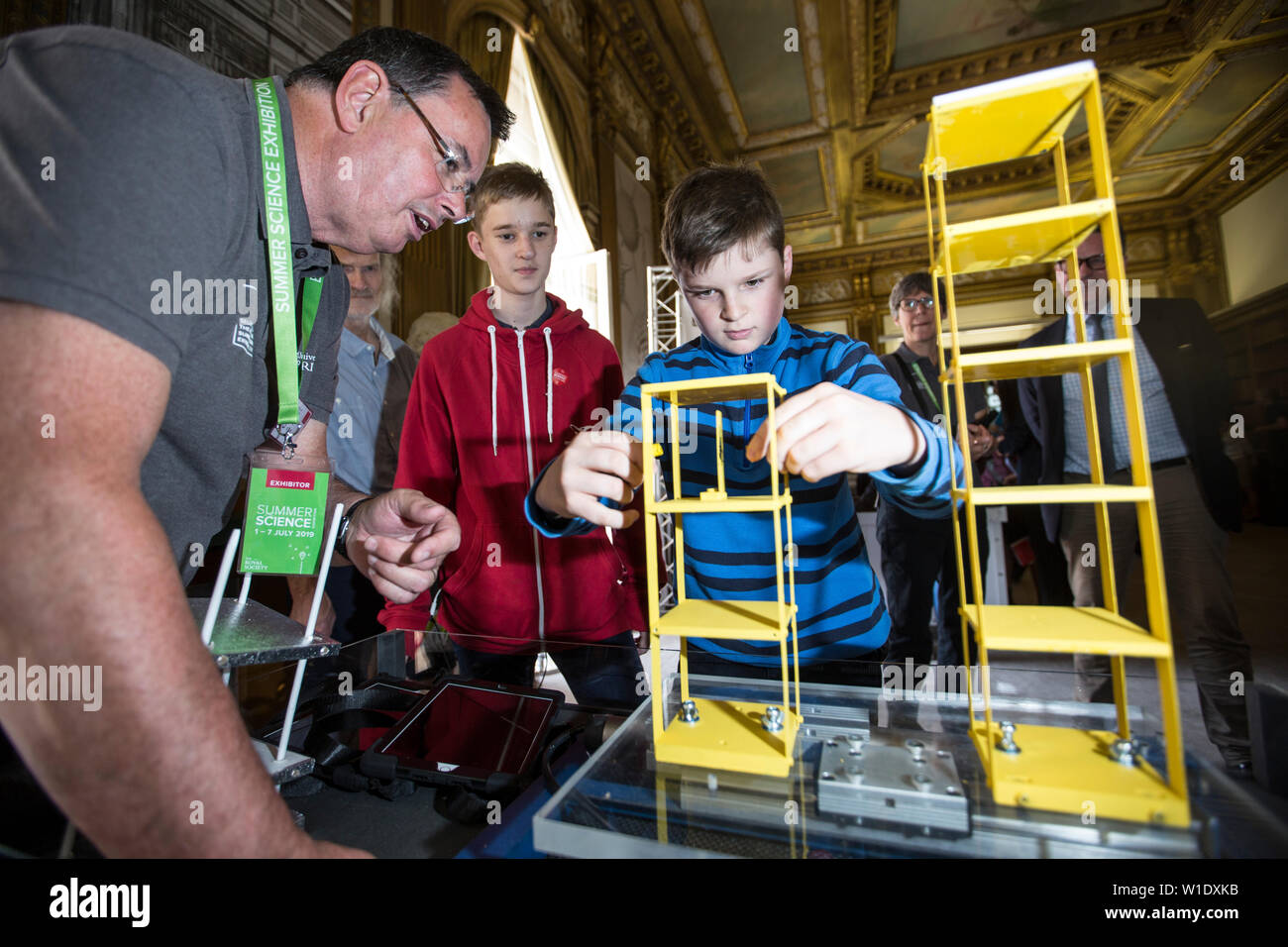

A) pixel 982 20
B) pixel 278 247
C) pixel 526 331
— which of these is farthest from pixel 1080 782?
pixel 982 20

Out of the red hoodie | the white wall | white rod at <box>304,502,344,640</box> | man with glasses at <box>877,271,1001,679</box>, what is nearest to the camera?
white rod at <box>304,502,344,640</box>

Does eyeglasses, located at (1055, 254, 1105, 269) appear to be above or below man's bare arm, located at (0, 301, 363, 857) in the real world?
above

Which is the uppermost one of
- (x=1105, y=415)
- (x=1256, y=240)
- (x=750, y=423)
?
(x=1256, y=240)

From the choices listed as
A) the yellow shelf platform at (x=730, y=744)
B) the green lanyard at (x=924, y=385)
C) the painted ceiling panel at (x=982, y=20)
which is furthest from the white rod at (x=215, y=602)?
the painted ceiling panel at (x=982, y=20)

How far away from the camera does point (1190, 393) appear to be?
2.04 meters

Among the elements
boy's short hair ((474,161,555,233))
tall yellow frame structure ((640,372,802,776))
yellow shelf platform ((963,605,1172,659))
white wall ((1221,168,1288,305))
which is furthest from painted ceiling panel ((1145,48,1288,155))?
tall yellow frame structure ((640,372,802,776))

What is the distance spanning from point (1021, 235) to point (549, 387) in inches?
50.9

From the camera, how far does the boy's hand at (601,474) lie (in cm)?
77

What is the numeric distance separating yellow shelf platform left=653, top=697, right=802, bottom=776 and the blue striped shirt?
37cm

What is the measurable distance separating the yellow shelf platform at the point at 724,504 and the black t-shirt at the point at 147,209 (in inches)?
19.6

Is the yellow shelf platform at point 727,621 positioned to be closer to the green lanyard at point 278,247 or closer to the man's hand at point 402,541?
the man's hand at point 402,541

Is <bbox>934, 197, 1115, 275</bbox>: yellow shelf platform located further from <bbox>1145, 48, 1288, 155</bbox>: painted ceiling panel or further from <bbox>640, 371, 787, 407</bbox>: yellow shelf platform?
<bbox>1145, 48, 1288, 155</bbox>: painted ceiling panel

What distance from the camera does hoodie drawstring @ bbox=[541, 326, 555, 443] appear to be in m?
1.68

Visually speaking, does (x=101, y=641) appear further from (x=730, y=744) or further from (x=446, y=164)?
(x=446, y=164)
